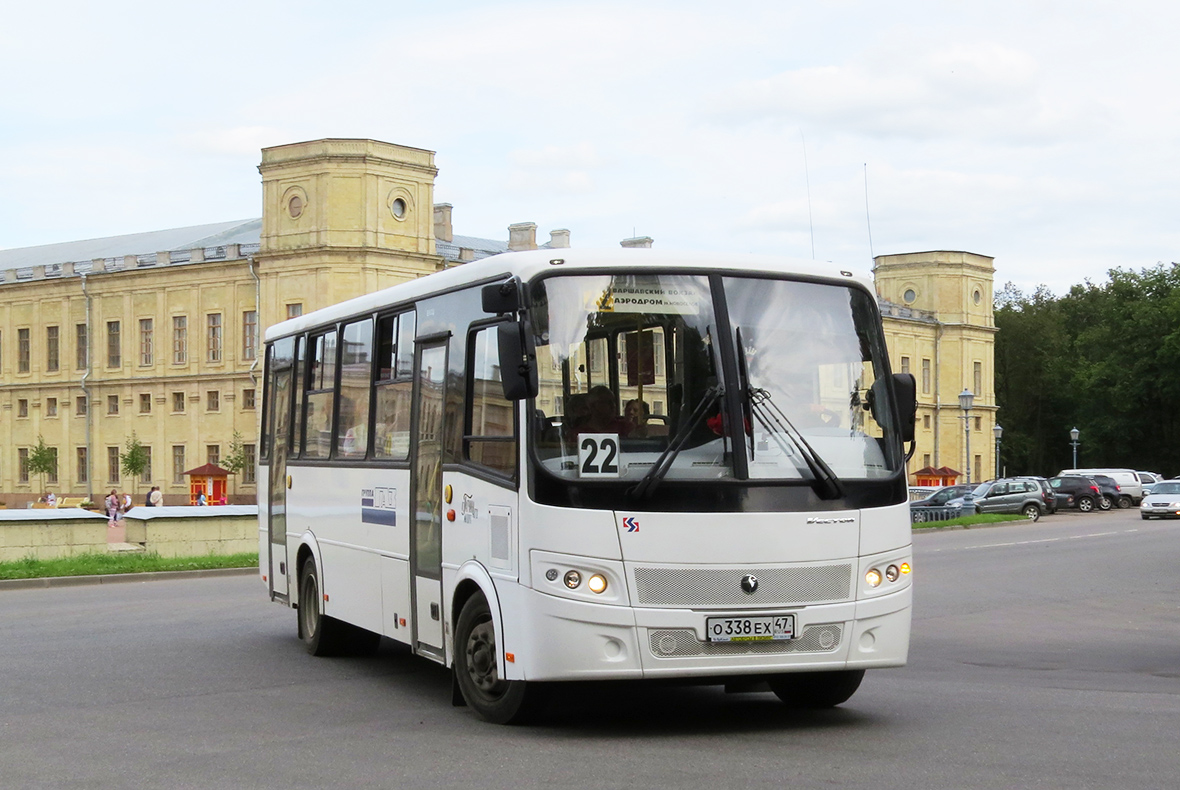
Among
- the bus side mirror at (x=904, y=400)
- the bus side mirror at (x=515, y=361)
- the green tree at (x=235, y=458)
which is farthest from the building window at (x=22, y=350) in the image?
the bus side mirror at (x=515, y=361)

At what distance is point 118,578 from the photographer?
80.2ft

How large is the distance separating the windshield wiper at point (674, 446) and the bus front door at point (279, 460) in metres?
6.53

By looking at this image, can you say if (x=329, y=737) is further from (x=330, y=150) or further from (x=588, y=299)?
(x=330, y=150)

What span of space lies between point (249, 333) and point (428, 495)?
249ft

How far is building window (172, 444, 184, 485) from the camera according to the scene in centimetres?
8621

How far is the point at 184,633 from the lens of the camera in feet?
52.5

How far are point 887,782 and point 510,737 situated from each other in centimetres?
239

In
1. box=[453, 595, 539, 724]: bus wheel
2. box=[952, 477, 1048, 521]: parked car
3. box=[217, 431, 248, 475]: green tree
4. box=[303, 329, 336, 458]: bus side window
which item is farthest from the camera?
box=[217, 431, 248, 475]: green tree

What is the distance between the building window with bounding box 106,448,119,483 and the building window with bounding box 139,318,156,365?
200 inches

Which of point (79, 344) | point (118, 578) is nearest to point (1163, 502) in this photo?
point (118, 578)

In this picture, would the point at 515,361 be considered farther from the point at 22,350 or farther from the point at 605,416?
the point at 22,350

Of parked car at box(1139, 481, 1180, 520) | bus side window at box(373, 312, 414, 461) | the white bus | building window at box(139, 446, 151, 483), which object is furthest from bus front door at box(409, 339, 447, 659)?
building window at box(139, 446, 151, 483)

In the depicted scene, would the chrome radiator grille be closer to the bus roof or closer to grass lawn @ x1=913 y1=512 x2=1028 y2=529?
the bus roof

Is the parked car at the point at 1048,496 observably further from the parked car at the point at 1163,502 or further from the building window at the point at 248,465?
the building window at the point at 248,465
